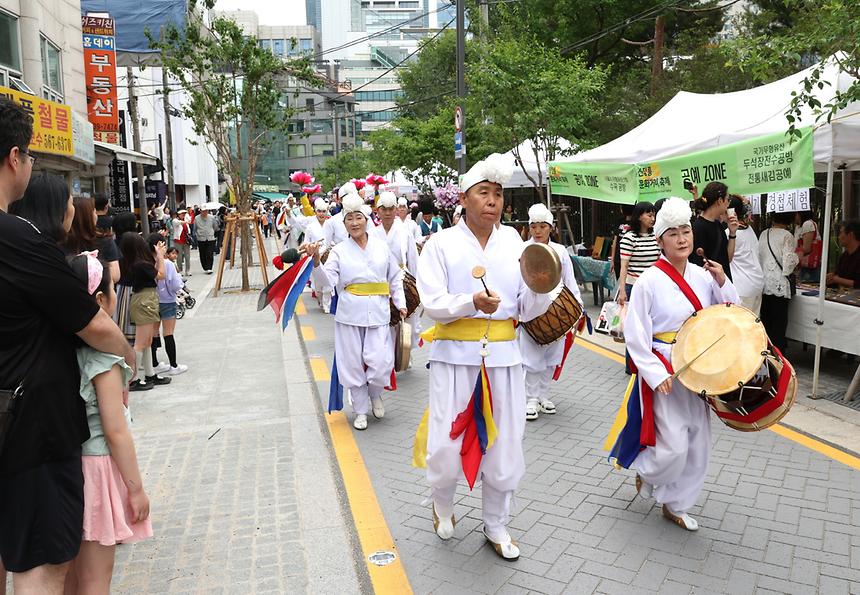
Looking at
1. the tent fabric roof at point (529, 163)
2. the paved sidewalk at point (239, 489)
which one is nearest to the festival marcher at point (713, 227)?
the paved sidewalk at point (239, 489)

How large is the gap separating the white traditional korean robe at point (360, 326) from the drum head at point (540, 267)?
2775 mm

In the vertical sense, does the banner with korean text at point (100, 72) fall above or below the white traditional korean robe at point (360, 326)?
above

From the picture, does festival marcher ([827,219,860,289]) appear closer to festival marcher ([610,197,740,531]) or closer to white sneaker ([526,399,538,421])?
white sneaker ([526,399,538,421])

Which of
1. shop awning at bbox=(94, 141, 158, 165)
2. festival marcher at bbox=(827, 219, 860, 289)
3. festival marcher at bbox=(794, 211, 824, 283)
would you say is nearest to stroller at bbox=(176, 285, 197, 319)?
shop awning at bbox=(94, 141, 158, 165)

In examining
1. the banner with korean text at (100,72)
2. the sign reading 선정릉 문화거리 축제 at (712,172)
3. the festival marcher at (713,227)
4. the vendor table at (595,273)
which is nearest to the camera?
the festival marcher at (713,227)

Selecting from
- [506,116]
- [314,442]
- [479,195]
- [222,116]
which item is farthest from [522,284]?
[222,116]

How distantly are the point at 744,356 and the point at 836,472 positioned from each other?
1.88 meters

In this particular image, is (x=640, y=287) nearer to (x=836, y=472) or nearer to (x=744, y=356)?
(x=744, y=356)

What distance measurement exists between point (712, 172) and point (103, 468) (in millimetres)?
6842

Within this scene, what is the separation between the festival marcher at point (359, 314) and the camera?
20.7 feet

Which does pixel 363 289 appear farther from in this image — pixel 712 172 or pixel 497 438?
pixel 712 172

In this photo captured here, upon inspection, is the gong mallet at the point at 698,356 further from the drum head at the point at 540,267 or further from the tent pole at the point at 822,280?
the tent pole at the point at 822,280

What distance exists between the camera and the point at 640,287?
419 centimetres

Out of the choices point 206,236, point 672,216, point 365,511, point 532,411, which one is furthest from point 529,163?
point 365,511
